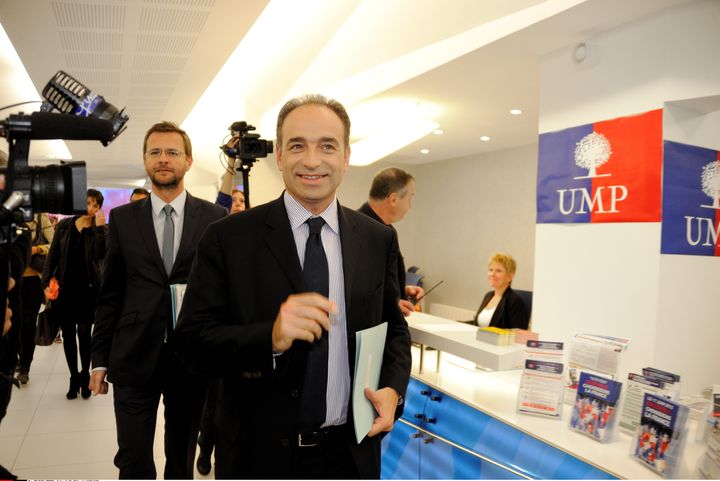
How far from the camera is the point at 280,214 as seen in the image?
141cm

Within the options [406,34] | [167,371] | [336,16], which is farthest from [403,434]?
[336,16]

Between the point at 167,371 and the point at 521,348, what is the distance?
1.59 metres

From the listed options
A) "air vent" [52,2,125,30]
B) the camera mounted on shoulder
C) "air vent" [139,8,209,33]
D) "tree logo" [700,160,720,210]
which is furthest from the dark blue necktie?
"air vent" [52,2,125,30]

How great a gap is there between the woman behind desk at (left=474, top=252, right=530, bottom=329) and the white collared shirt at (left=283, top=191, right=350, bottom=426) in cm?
366

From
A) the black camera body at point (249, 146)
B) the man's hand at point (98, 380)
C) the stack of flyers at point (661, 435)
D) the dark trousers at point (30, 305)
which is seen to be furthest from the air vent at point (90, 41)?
the stack of flyers at point (661, 435)

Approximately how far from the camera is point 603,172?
10.9ft

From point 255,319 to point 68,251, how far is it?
13.2 ft

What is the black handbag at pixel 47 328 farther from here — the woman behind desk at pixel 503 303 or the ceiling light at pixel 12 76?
the woman behind desk at pixel 503 303

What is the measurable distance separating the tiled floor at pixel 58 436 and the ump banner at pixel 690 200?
3.10 meters

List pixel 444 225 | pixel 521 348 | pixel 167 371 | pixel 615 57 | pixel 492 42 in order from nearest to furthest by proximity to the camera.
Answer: pixel 167 371 → pixel 521 348 → pixel 615 57 → pixel 492 42 → pixel 444 225

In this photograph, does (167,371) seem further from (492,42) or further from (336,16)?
(336,16)

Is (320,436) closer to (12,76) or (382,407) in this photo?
(382,407)

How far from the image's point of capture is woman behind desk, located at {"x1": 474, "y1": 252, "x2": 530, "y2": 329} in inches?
191

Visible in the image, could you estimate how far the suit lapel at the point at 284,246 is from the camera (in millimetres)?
1331
